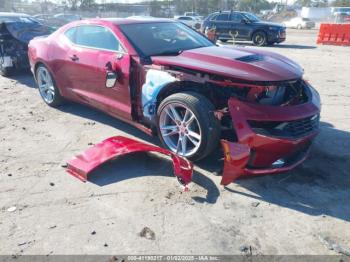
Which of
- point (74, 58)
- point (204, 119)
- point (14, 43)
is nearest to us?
point (204, 119)

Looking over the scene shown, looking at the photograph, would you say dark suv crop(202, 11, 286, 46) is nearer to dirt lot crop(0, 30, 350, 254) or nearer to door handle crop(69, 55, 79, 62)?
dirt lot crop(0, 30, 350, 254)

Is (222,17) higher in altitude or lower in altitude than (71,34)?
lower

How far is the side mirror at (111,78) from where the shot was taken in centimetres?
469

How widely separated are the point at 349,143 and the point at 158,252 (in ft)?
10.8

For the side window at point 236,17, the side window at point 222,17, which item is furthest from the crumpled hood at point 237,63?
the side window at point 222,17

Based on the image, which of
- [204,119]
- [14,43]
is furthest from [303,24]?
[204,119]

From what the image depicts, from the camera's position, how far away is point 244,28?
17547 mm

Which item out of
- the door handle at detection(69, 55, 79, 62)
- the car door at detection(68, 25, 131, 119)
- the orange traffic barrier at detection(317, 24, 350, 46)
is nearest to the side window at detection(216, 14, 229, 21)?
the orange traffic barrier at detection(317, 24, 350, 46)

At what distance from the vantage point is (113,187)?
385cm

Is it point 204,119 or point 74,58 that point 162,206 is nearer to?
point 204,119

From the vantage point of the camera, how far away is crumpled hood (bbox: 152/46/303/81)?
378cm

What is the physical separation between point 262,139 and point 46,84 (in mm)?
4439

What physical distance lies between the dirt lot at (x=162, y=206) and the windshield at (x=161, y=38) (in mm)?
1233

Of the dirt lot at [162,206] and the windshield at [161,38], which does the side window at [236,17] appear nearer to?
the windshield at [161,38]
